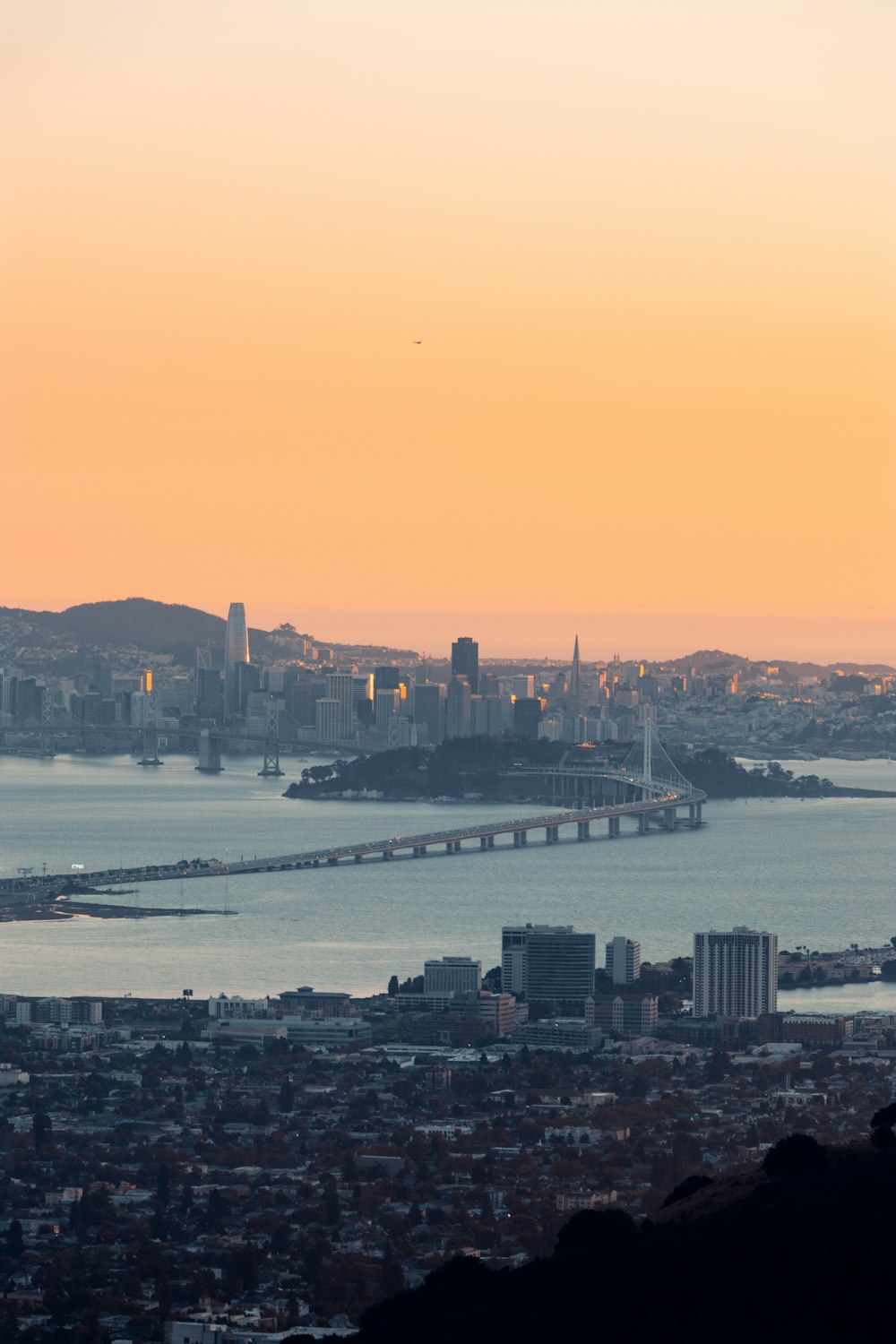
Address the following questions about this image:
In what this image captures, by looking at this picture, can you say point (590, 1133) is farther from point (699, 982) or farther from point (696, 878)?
point (696, 878)

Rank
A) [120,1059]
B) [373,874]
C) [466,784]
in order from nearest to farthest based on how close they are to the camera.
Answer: [120,1059] → [373,874] → [466,784]

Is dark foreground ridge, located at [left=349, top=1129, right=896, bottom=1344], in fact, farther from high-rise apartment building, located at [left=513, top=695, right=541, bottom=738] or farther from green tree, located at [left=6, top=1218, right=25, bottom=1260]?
high-rise apartment building, located at [left=513, top=695, right=541, bottom=738]

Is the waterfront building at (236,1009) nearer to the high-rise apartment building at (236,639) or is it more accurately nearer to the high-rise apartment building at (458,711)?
the high-rise apartment building at (458,711)

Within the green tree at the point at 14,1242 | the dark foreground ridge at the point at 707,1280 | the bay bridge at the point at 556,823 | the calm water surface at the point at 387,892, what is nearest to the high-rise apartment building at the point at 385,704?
the bay bridge at the point at 556,823


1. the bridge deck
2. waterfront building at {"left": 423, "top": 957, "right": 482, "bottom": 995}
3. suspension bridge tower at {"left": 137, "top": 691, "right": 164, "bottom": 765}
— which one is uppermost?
suspension bridge tower at {"left": 137, "top": 691, "right": 164, "bottom": 765}

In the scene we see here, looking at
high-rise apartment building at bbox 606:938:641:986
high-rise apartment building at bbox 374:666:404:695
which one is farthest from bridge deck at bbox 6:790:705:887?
high-rise apartment building at bbox 374:666:404:695

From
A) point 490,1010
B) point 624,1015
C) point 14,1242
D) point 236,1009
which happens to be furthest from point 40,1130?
point 624,1015

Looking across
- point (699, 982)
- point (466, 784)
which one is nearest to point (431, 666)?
point (466, 784)

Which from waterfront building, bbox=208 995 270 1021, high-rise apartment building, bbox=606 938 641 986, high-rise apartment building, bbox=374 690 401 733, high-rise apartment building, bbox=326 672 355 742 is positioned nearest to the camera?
waterfront building, bbox=208 995 270 1021
